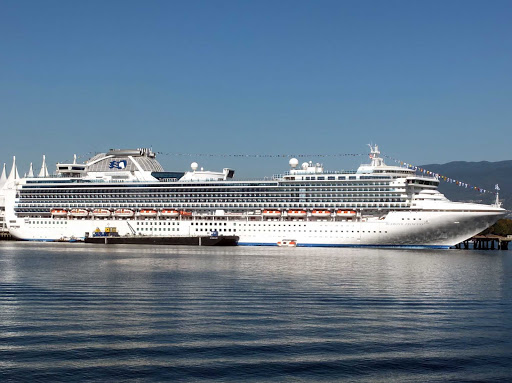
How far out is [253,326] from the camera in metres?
28.0

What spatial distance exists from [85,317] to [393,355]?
13.2 m

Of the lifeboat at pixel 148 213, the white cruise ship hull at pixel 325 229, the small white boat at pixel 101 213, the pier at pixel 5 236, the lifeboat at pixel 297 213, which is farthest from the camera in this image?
the pier at pixel 5 236

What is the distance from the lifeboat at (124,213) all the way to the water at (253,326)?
51.7 metres

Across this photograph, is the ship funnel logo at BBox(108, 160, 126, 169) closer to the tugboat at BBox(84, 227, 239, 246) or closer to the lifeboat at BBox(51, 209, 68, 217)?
the lifeboat at BBox(51, 209, 68, 217)

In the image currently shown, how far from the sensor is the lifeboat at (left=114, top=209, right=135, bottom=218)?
332 ft

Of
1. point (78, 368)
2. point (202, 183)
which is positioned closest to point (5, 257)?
point (202, 183)

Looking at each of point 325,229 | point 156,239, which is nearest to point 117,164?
point 156,239

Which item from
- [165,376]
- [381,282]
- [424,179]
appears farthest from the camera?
[424,179]

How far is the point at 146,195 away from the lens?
10162 cm

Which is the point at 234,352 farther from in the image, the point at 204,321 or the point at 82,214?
the point at 82,214

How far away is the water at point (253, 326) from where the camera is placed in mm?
21703

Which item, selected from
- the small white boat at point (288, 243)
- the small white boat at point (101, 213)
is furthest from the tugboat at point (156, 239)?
the small white boat at point (288, 243)

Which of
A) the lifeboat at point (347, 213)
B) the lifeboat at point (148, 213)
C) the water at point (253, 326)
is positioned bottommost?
the water at point (253, 326)

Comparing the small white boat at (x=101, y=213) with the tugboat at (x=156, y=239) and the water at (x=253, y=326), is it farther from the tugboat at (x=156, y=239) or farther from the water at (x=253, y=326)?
the water at (x=253, y=326)
